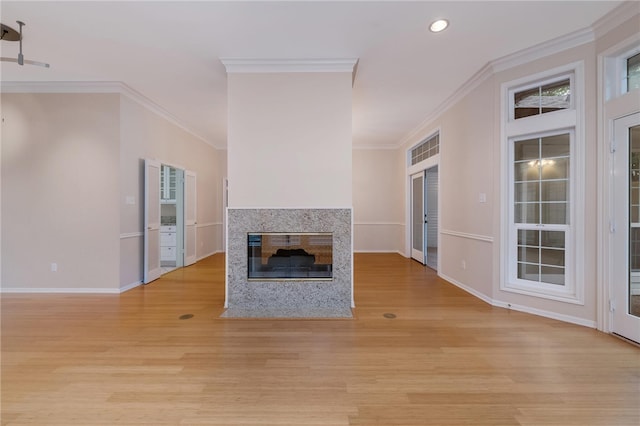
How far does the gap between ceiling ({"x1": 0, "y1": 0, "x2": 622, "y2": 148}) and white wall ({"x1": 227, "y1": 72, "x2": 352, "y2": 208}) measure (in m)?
0.35

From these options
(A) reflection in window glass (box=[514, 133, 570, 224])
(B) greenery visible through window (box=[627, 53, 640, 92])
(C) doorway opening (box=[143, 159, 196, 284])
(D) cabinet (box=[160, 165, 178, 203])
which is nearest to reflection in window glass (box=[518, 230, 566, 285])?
(A) reflection in window glass (box=[514, 133, 570, 224])

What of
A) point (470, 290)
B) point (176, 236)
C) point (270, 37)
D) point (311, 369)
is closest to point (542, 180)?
point (470, 290)

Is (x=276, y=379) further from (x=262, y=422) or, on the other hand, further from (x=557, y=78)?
(x=557, y=78)

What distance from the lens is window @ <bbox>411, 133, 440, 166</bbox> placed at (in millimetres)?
5434

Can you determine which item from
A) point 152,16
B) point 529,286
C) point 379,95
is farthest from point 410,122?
point 152,16

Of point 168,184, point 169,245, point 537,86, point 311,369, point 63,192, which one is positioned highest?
point 537,86

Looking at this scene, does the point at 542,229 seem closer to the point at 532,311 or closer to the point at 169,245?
the point at 532,311

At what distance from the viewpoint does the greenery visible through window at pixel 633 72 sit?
8.24ft

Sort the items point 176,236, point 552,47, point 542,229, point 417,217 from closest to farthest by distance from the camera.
A: point 552,47 → point 542,229 → point 176,236 → point 417,217

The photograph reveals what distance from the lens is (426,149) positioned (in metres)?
5.97

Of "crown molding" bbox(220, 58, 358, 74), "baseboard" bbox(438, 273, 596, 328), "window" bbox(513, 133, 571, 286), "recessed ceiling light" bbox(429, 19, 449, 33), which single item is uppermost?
"recessed ceiling light" bbox(429, 19, 449, 33)

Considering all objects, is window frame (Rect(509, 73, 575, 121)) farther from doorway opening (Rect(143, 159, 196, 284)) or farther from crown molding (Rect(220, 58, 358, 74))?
doorway opening (Rect(143, 159, 196, 284))

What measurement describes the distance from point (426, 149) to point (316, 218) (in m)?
3.77

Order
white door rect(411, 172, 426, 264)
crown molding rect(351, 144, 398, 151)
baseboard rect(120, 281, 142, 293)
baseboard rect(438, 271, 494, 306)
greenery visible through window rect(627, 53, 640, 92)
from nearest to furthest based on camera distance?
greenery visible through window rect(627, 53, 640, 92)
baseboard rect(438, 271, 494, 306)
baseboard rect(120, 281, 142, 293)
white door rect(411, 172, 426, 264)
crown molding rect(351, 144, 398, 151)
